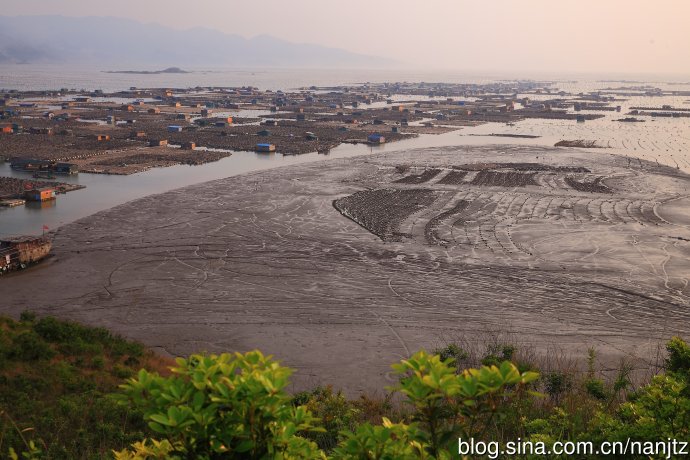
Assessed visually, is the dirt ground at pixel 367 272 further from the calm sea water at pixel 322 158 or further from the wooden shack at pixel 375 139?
the wooden shack at pixel 375 139

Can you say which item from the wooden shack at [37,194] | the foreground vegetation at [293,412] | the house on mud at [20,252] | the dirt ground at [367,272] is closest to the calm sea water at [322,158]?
the wooden shack at [37,194]

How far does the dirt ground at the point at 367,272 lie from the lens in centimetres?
1246

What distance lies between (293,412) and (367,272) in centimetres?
1364

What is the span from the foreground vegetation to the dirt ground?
11.3 ft

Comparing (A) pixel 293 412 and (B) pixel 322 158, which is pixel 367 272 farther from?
(B) pixel 322 158

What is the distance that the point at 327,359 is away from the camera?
1154 cm

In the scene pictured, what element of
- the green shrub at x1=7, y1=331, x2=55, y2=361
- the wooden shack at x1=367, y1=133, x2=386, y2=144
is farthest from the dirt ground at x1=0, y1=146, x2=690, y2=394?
the wooden shack at x1=367, y1=133, x2=386, y2=144

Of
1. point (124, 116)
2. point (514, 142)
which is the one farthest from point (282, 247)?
point (124, 116)

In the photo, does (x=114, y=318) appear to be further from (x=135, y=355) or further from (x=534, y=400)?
(x=534, y=400)

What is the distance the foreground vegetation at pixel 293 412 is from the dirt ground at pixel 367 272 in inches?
135

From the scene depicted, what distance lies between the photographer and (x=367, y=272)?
1614 centimetres

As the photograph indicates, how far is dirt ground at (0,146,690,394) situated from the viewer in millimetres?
12461

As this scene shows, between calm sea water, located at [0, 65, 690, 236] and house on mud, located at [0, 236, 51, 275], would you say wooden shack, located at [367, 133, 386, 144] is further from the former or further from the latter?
house on mud, located at [0, 236, 51, 275]

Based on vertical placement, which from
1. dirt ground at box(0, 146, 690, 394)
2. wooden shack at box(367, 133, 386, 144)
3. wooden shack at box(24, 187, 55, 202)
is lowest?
dirt ground at box(0, 146, 690, 394)
